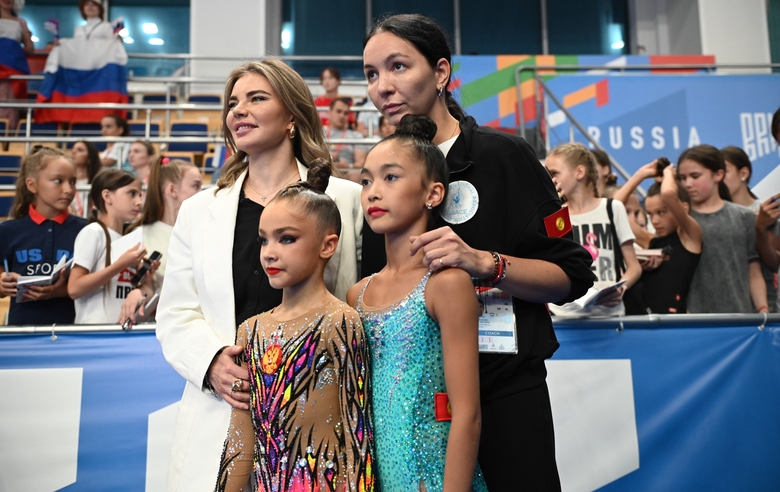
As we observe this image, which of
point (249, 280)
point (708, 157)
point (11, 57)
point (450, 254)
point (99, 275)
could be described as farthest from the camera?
point (11, 57)

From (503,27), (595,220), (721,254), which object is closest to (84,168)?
(595,220)

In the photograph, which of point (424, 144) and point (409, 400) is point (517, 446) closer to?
point (409, 400)

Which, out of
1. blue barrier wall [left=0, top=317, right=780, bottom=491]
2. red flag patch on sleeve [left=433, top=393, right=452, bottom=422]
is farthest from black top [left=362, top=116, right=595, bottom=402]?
blue barrier wall [left=0, top=317, right=780, bottom=491]

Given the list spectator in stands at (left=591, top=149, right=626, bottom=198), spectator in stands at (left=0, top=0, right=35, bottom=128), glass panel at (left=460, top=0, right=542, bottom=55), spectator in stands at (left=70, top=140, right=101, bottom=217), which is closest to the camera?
spectator in stands at (left=591, top=149, right=626, bottom=198)

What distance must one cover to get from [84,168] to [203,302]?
4596 mm

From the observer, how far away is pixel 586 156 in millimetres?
3516

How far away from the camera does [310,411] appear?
1.61 m

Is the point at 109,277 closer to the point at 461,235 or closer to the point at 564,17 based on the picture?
the point at 461,235

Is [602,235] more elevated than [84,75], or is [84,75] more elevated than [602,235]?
→ [84,75]

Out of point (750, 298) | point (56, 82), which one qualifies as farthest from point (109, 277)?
point (56, 82)

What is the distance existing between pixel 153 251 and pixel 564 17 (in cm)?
1114

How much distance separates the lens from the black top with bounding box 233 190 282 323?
191 cm

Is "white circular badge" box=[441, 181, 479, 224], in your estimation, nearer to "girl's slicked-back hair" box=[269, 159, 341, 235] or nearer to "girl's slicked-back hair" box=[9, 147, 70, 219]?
"girl's slicked-back hair" box=[269, 159, 341, 235]

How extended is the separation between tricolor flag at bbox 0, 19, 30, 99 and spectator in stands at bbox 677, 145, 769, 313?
323 inches
